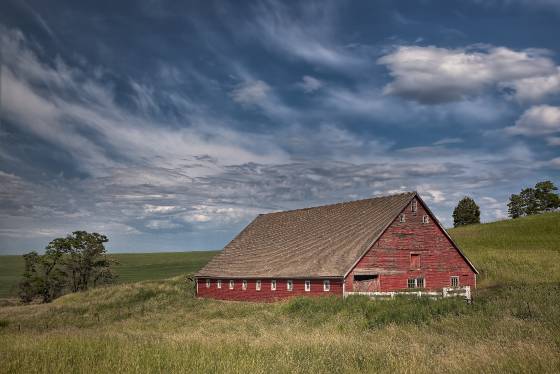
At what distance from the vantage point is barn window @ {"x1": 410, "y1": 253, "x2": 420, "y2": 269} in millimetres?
39034

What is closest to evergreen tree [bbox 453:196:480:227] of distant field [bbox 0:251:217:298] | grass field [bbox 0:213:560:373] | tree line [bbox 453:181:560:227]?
tree line [bbox 453:181:560:227]

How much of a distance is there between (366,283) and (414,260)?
5.11m

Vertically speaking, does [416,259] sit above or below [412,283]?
above

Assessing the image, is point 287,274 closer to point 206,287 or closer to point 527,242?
point 206,287

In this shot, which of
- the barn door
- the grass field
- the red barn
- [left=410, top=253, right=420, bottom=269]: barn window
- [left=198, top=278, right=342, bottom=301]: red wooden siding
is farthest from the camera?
[left=410, top=253, right=420, bottom=269]: barn window

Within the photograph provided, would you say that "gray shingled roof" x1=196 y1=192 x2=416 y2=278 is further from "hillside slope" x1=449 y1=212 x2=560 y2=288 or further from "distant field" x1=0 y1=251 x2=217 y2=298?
"distant field" x1=0 y1=251 x2=217 y2=298

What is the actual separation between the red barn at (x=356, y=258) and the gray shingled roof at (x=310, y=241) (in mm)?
88

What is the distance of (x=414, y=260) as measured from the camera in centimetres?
3931

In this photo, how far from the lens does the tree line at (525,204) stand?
96375 mm

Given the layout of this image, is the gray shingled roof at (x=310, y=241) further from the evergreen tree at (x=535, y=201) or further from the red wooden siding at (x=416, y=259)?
the evergreen tree at (x=535, y=201)

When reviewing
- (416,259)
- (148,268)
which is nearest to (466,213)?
(416,259)

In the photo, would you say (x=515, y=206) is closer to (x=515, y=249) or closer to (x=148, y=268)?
(x=515, y=249)

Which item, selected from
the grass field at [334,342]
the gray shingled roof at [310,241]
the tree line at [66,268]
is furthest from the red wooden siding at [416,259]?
the tree line at [66,268]

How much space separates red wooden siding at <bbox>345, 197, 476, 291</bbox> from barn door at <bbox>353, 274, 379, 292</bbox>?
439mm
